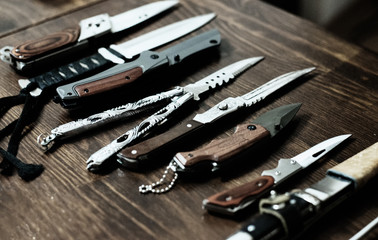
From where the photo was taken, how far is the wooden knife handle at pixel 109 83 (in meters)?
0.89

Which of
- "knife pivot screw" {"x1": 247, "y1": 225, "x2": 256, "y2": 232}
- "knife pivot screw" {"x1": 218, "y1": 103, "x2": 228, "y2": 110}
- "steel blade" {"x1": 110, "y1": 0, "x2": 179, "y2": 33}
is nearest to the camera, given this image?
"knife pivot screw" {"x1": 247, "y1": 225, "x2": 256, "y2": 232}

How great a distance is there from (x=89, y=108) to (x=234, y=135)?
0.28 meters

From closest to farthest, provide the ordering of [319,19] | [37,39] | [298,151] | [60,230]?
[60,230], [298,151], [37,39], [319,19]

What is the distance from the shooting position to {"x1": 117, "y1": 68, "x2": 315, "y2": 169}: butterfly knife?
0.79m

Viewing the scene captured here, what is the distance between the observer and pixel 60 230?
2.36ft

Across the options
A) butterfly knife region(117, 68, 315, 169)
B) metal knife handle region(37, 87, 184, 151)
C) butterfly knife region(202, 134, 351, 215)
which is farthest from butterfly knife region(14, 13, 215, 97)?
butterfly knife region(202, 134, 351, 215)

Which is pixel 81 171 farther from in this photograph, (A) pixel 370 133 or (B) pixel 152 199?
(A) pixel 370 133

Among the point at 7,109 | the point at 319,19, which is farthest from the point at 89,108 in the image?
the point at 319,19

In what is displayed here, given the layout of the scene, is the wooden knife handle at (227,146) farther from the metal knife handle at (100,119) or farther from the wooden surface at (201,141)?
the metal knife handle at (100,119)

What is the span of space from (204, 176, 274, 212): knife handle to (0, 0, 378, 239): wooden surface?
A: 3 cm

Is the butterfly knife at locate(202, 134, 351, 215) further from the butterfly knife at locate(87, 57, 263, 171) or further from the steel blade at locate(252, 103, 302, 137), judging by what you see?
the butterfly knife at locate(87, 57, 263, 171)

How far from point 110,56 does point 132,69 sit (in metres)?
0.08

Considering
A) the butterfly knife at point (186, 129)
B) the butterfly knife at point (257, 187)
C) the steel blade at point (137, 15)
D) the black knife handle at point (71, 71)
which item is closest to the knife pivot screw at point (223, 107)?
the butterfly knife at point (186, 129)

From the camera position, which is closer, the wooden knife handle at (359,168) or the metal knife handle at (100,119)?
the wooden knife handle at (359,168)
